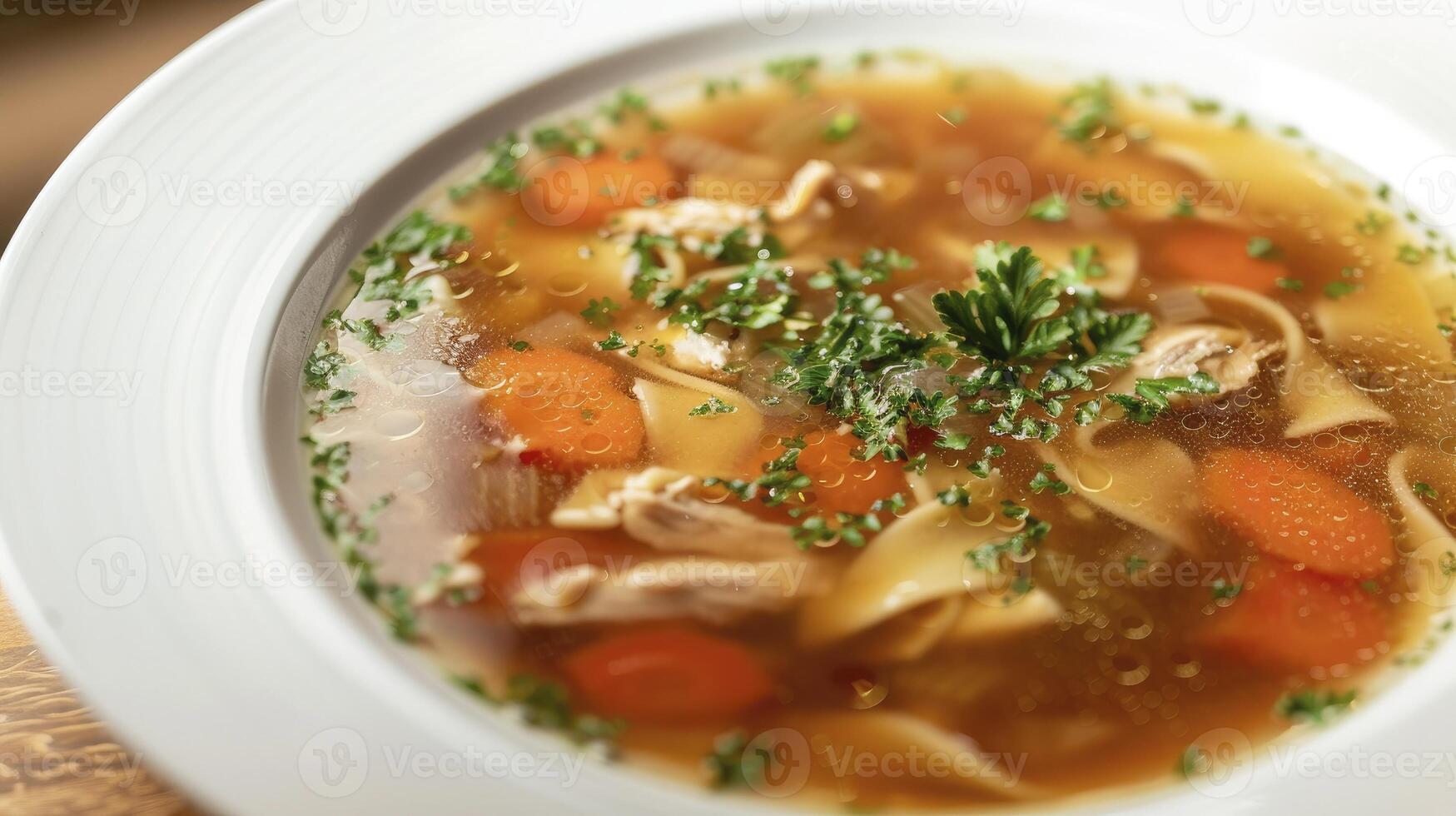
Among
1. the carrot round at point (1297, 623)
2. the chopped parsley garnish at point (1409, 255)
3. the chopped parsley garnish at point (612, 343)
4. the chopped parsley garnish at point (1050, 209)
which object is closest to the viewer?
the carrot round at point (1297, 623)

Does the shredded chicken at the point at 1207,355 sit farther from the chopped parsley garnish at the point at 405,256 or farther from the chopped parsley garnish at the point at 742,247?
the chopped parsley garnish at the point at 405,256

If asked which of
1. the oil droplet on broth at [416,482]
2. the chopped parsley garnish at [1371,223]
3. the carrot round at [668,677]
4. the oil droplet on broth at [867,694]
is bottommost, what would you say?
the carrot round at [668,677]

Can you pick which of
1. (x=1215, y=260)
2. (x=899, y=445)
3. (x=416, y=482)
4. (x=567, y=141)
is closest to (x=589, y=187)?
(x=567, y=141)

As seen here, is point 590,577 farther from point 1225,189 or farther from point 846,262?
point 1225,189

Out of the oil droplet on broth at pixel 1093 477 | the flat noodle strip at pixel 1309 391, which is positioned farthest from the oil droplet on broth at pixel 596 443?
the flat noodle strip at pixel 1309 391

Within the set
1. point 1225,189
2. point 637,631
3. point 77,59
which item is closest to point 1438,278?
point 1225,189

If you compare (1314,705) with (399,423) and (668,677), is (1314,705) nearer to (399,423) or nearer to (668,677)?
(668,677)

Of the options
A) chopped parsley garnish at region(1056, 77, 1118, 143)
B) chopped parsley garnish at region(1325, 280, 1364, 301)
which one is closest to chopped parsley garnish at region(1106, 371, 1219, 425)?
chopped parsley garnish at region(1325, 280, 1364, 301)
